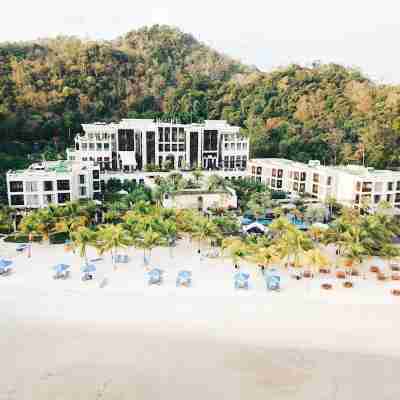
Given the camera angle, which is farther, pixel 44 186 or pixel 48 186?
pixel 48 186

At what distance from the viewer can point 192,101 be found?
7600 centimetres

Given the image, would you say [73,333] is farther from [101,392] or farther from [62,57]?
[62,57]

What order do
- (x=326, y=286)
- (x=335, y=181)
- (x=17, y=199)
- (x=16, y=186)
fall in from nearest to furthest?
(x=326, y=286)
(x=16, y=186)
(x=17, y=199)
(x=335, y=181)

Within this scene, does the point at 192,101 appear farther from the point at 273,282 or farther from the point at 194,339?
the point at 194,339

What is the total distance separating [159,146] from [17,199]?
21.1 meters

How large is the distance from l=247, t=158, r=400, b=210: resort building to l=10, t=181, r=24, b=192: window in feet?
88.0

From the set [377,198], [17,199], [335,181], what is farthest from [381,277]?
[17,199]

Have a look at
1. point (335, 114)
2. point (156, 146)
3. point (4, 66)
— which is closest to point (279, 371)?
point (156, 146)

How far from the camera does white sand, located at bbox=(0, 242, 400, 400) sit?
15164 mm

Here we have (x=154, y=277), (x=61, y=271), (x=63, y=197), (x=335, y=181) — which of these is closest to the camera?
(x=154, y=277)

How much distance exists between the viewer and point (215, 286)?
23500 millimetres

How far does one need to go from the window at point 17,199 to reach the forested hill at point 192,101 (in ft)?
51.0

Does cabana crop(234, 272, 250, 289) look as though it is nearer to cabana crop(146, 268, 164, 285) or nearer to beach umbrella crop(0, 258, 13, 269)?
cabana crop(146, 268, 164, 285)

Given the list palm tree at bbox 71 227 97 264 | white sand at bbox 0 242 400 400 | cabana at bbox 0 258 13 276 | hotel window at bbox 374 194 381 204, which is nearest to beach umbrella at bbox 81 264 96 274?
white sand at bbox 0 242 400 400
